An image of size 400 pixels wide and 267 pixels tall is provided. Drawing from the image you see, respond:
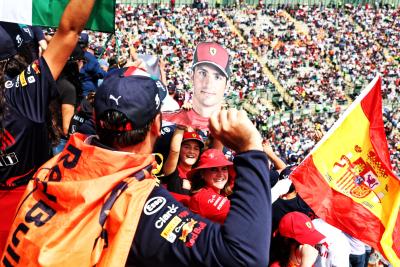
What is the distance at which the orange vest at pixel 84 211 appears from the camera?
1536 millimetres

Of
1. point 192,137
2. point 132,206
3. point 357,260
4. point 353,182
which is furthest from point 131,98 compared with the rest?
point 357,260

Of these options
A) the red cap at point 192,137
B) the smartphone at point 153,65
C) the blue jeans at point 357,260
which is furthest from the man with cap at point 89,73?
the blue jeans at point 357,260

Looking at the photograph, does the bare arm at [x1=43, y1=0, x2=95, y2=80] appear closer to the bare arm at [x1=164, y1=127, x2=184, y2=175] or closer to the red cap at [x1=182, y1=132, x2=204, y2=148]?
the bare arm at [x1=164, y1=127, x2=184, y2=175]

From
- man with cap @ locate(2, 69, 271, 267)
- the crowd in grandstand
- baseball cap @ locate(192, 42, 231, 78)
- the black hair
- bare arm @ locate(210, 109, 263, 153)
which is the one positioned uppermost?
bare arm @ locate(210, 109, 263, 153)

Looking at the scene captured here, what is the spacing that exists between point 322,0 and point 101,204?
3896cm

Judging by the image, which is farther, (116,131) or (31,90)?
(31,90)

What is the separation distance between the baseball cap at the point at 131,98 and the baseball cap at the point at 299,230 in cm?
163

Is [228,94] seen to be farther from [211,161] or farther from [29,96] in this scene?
[29,96]

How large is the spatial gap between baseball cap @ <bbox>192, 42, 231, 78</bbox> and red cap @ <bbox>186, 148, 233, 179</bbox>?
48cm

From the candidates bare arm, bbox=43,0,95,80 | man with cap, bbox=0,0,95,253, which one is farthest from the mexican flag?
bare arm, bbox=43,0,95,80

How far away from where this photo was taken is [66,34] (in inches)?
83.9

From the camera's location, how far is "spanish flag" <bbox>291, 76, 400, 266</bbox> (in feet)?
13.1

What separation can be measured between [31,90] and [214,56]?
1.39 metres

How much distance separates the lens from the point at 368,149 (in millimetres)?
4168
